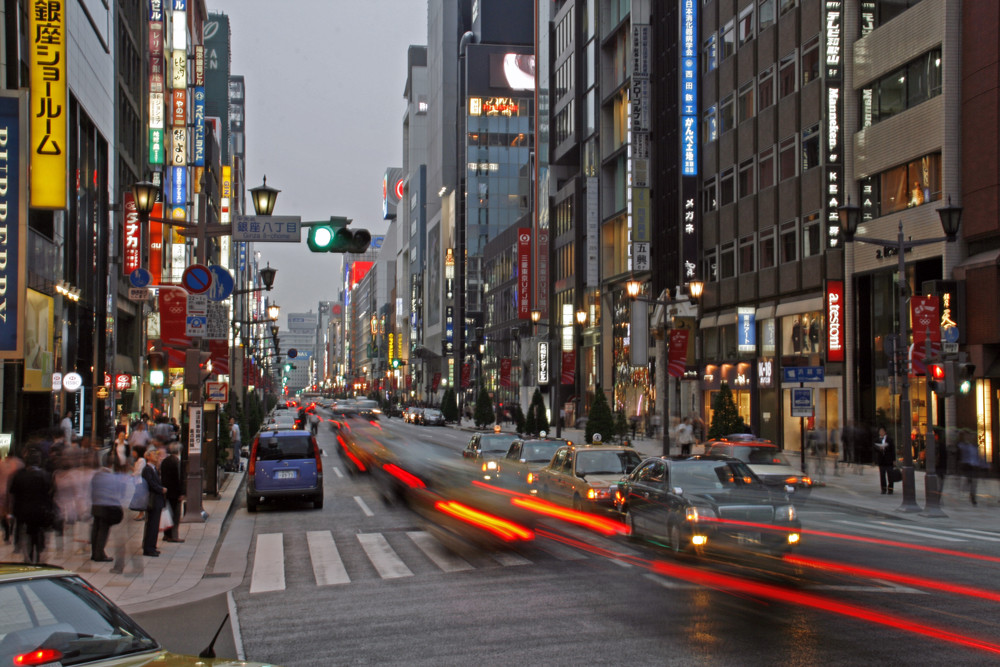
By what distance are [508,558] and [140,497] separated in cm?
592

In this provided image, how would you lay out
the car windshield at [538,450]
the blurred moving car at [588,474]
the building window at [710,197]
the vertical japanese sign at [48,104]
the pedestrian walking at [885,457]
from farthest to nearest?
the building window at [710,197]
the vertical japanese sign at [48,104]
the pedestrian walking at [885,457]
the car windshield at [538,450]
the blurred moving car at [588,474]

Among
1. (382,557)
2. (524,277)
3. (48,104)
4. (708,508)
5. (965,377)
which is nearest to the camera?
(708,508)

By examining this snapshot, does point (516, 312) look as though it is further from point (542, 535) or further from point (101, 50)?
point (542, 535)

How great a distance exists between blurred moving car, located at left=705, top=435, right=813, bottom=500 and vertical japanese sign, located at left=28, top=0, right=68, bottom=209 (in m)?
18.3

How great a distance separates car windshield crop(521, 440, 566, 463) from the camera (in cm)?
2714

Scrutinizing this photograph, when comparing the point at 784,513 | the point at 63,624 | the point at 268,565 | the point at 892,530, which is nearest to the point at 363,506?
the point at 268,565

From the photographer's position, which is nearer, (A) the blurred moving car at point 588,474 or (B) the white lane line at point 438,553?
(B) the white lane line at point 438,553

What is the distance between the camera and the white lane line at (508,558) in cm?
1576

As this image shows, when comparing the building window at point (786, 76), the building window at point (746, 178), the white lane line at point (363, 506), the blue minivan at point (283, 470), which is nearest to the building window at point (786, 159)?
the building window at point (786, 76)

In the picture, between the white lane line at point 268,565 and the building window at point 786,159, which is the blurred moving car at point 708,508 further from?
the building window at point 786,159

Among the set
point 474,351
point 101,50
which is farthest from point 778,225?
point 474,351

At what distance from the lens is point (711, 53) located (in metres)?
54.4

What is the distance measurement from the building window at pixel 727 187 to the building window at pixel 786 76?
20.0 ft

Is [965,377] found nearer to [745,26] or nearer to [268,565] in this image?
[745,26]
